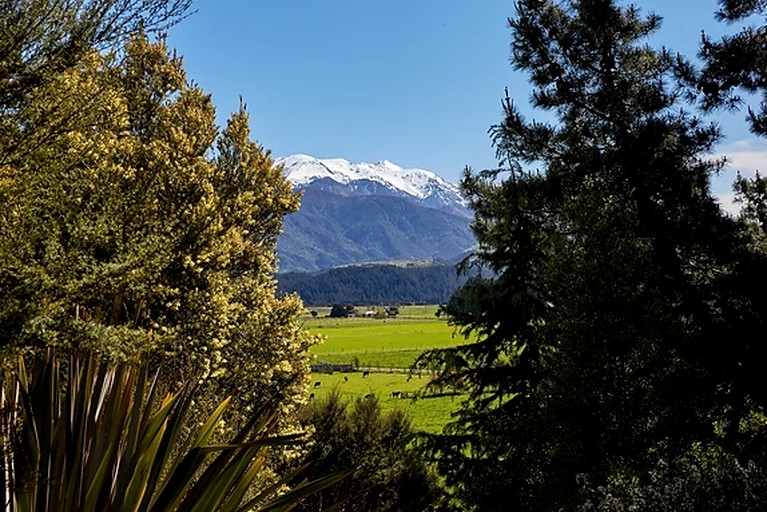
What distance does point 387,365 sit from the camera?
67562mm

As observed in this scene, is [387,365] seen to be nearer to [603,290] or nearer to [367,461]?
[367,461]

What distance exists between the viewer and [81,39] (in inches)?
177

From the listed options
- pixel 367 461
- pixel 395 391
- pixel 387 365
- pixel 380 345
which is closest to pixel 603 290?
pixel 367 461

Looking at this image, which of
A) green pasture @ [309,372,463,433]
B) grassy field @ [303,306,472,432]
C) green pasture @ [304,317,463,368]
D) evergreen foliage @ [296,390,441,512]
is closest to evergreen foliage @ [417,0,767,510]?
evergreen foliage @ [296,390,441,512]

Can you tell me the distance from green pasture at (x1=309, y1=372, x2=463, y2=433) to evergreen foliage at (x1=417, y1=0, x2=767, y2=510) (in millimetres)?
20052

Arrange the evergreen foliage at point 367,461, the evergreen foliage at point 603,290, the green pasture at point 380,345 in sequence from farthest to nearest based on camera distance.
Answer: the green pasture at point 380,345
the evergreen foliage at point 367,461
the evergreen foliage at point 603,290

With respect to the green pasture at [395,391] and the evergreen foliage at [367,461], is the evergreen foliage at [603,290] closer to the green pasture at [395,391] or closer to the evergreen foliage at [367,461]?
the evergreen foliage at [367,461]

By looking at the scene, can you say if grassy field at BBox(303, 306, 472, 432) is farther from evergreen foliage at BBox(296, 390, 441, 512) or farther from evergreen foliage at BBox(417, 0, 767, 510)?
evergreen foliage at BBox(417, 0, 767, 510)

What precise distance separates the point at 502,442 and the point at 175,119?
9.01m

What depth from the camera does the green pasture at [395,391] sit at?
36.8m

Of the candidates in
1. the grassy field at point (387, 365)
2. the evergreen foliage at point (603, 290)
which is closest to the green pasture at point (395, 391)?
the grassy field at point (387, 365)

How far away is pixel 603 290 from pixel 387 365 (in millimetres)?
60865

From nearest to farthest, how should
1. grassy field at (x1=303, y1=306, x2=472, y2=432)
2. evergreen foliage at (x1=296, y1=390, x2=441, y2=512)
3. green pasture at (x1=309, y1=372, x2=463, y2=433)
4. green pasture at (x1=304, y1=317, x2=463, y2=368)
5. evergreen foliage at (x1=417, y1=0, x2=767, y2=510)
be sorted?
evergreen foliage at (x1=417, y1=0, x2=767, y2=510) → evergreen foliage at (x1=296, y1=390, x2=441, y2=512) → green pasture at (x1=309, y1=372, x2=463, y2=433) → grassy field at (x1=303, y1=306, x2=472, y2=432) → green pasture at (x1=304, y1=317, x2=463, y2=368)

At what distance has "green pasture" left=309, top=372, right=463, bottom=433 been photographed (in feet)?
121
